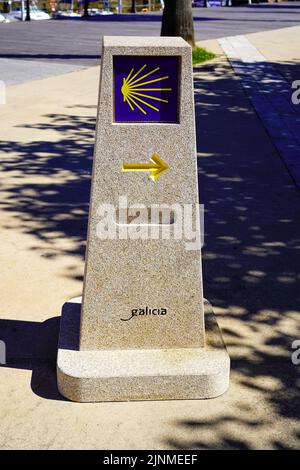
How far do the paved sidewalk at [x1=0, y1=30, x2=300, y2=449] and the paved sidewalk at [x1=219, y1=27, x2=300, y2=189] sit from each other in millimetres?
213

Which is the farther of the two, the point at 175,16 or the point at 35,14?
the point at 35,14

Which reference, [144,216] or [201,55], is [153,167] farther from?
[201,55]

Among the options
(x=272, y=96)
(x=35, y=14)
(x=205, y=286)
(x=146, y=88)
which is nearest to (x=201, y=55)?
(x=272, y=96)

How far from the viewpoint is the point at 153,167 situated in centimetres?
419

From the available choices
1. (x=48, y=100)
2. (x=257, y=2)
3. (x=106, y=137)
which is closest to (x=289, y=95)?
(x=48, y=100)

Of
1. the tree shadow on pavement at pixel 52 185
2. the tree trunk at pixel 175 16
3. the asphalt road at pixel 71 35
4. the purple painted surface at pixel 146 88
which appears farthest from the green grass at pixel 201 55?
the purple painted surface at pixel 146 88

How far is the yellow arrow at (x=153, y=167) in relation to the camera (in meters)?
4.17

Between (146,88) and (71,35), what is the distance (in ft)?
69.9

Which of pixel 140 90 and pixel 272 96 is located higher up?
pixel 140 90

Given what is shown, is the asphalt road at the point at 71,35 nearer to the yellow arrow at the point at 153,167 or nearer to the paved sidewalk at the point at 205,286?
the paved sidewalk at the point at 205,286

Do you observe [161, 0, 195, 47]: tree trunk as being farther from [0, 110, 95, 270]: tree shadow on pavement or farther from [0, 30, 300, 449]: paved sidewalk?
[0, 110, 95, 270]: tree shadow on pavement

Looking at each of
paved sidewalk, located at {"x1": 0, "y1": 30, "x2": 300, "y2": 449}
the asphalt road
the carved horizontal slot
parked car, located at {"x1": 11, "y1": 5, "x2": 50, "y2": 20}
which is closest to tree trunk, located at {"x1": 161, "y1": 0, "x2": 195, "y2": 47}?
the asphalt road

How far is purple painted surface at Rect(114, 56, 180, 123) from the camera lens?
4.07m

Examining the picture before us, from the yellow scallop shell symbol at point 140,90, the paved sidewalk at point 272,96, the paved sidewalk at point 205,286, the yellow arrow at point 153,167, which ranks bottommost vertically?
the paved sidewalk at point 272,96
